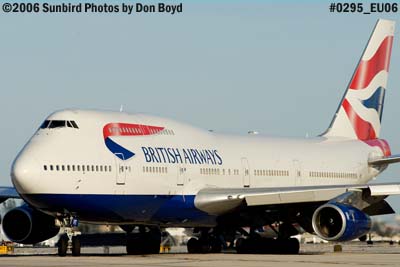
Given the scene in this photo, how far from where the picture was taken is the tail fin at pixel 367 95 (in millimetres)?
41438

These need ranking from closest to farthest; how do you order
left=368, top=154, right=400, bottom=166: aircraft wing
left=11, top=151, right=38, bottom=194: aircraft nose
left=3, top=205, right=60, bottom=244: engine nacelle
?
1. left=11, top=151, right=38, bottom=194: aircraft nose
2. left=3, top=205, right=60, bottom=244: engine nacelle
3. left=368, top=154, right=400, bottom=166: aircraft wing

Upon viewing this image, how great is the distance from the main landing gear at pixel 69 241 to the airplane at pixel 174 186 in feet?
0.10

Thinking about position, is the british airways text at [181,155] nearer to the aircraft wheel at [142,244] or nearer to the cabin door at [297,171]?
the aircraft wheel at [142,244]

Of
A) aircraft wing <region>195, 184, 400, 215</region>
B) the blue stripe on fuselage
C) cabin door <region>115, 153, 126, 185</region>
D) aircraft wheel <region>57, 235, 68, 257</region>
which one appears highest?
cabin door <region>115, 153, 126, 185</region>

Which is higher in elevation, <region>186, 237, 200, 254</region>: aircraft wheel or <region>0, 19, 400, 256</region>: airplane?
<region>0, 19, 400, 256</region>: airplane

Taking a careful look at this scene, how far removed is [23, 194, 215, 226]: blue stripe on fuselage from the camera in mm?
26812

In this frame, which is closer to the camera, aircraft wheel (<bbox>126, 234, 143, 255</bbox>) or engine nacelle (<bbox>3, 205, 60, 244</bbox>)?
engine nacelle (<bbox>3, 205, 60, 244</bbox>)

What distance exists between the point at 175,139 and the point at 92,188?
4.74 m

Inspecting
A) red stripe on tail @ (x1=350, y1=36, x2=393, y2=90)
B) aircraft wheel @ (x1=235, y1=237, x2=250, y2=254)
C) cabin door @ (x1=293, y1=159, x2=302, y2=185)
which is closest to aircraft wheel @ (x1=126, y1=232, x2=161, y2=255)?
aircraft wheel @ (x1=235, y1=237, x2=250, y2=254)

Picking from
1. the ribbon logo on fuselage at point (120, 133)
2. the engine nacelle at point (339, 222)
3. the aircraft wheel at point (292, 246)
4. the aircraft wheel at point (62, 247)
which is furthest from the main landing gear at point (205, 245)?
the aircraft wheel at point (62, 247)

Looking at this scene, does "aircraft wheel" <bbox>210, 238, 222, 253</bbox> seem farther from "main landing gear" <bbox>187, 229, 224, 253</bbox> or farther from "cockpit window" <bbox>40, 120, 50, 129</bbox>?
"cockpit window" <bbox>40, 120, 50, 129</bbox>

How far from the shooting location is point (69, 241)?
90.2 ft

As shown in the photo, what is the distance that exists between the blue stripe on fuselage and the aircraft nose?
0.30m

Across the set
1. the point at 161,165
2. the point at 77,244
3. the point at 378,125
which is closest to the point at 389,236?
the point at 378,125
